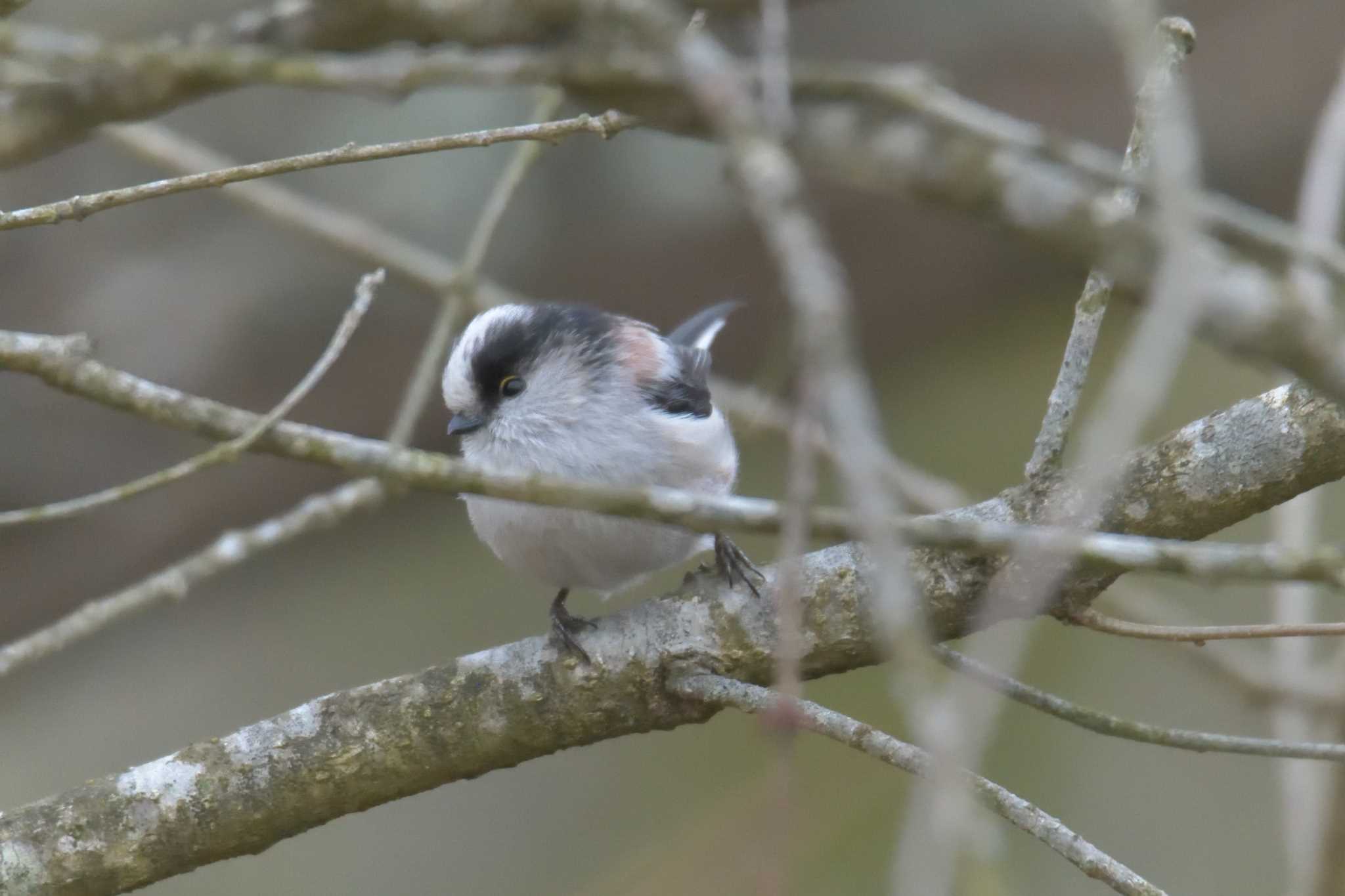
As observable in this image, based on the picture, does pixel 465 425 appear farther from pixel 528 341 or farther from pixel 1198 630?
pixel 1198 630

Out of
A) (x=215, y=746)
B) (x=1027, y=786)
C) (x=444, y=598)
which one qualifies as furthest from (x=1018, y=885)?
(x=215, y=746)

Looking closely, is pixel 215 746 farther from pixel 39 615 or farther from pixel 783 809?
pixel 39 615

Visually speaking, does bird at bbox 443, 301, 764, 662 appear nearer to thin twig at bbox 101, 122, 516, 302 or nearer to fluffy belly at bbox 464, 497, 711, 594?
fluffy belly at bbox 464, 497, 711, 594

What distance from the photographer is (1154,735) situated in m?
1.74

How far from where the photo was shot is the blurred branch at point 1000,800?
1667mm

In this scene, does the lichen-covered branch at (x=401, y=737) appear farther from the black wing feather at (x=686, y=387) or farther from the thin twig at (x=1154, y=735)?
the black wing feather at (x=686, y=387)

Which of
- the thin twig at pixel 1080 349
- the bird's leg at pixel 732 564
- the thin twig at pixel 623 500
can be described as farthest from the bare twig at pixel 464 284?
the thin twig at pixel 1080 349

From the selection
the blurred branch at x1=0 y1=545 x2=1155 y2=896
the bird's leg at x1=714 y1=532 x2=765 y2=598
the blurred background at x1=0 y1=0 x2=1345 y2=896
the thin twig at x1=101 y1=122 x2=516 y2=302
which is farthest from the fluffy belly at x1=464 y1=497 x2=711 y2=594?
the blurred background at x1=0 y1=0 x2=1345 y2=896

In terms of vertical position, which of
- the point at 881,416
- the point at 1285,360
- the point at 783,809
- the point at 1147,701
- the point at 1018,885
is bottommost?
the point at 783,809

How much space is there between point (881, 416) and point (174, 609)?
2390 millimetres

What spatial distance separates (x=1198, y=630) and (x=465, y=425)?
1581 millimetres

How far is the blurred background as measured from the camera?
3.90 m

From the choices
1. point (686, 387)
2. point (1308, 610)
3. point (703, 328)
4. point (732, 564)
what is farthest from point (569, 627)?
point (1308, 610)

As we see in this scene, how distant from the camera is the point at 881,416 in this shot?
186 inches
